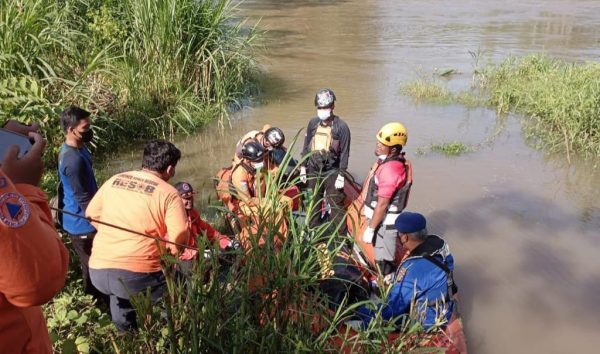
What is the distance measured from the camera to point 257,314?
2.56 meters

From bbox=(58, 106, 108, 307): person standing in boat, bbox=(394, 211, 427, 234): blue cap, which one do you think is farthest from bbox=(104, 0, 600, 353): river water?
bbox=(58, 106, 108, 307): person standing in boat

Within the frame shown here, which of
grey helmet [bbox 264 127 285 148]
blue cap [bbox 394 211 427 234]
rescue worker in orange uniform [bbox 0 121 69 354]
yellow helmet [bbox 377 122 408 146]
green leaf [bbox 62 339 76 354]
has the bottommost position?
green leaf [bbox 62 339 76 354]

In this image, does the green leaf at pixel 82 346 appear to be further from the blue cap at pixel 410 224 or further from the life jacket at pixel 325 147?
the life jacket at pixel 325 147

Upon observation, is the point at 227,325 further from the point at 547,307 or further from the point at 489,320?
the point at 547,307

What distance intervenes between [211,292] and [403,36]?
15116mm

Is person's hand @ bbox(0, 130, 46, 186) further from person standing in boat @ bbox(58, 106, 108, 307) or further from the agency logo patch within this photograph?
person standing in boat @ bbox(58, 106, 108, 307)

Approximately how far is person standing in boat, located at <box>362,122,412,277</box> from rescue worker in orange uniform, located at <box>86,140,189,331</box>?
169 centimetres

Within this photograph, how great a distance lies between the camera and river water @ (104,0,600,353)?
459cm

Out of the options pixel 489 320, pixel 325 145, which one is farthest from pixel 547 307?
pixel 325 145

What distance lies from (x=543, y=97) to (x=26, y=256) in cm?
920

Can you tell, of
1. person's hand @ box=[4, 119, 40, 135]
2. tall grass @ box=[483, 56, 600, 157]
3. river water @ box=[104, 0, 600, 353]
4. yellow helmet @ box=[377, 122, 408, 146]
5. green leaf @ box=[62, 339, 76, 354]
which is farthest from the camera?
tall grass @ box=[483, 56, 600, 157]

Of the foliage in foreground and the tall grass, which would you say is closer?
the foliage in foreground

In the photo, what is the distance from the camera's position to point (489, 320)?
14.6 feet

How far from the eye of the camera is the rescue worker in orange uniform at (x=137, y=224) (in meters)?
2.82
